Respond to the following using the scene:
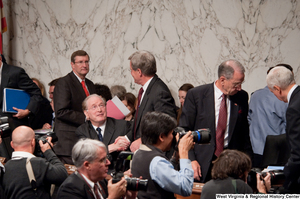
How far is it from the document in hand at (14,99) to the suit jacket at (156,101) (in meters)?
1.82

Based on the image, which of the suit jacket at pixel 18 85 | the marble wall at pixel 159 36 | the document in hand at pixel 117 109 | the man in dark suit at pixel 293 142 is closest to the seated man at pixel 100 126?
the document in hand at pixel 117 109

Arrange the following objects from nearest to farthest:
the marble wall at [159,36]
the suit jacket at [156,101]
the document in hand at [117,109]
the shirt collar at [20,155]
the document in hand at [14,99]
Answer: the shirt collar at [20,155], the suit jacket at [156,101], the document in hand at [117,109], the document in hand at [14,99], the marble wall at [159,36]

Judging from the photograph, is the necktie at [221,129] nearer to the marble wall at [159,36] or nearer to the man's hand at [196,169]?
the man's hand at [196,169]

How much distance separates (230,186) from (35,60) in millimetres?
5872

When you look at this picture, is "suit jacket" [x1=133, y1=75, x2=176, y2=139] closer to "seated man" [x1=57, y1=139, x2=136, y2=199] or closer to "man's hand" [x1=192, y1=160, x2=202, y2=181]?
"man's hand" [x1=192, y1=160, x2=202, y2=181]

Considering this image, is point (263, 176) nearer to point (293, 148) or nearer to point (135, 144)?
point (293, 148)

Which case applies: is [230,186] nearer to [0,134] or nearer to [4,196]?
[4,196]

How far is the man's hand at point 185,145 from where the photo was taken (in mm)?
2833

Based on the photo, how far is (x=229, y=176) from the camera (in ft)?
9.01

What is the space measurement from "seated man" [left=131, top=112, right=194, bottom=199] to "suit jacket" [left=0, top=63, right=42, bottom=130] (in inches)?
106

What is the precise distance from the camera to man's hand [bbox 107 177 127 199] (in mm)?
2562

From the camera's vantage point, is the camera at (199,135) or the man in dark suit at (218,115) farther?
the man in dark suit at (218,115)

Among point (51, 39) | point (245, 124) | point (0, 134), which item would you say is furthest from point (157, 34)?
point (0, 134)

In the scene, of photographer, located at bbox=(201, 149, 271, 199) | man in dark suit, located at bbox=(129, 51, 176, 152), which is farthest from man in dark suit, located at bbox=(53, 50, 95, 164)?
photographer, located at bbox=(201, 149, 271, 199)
